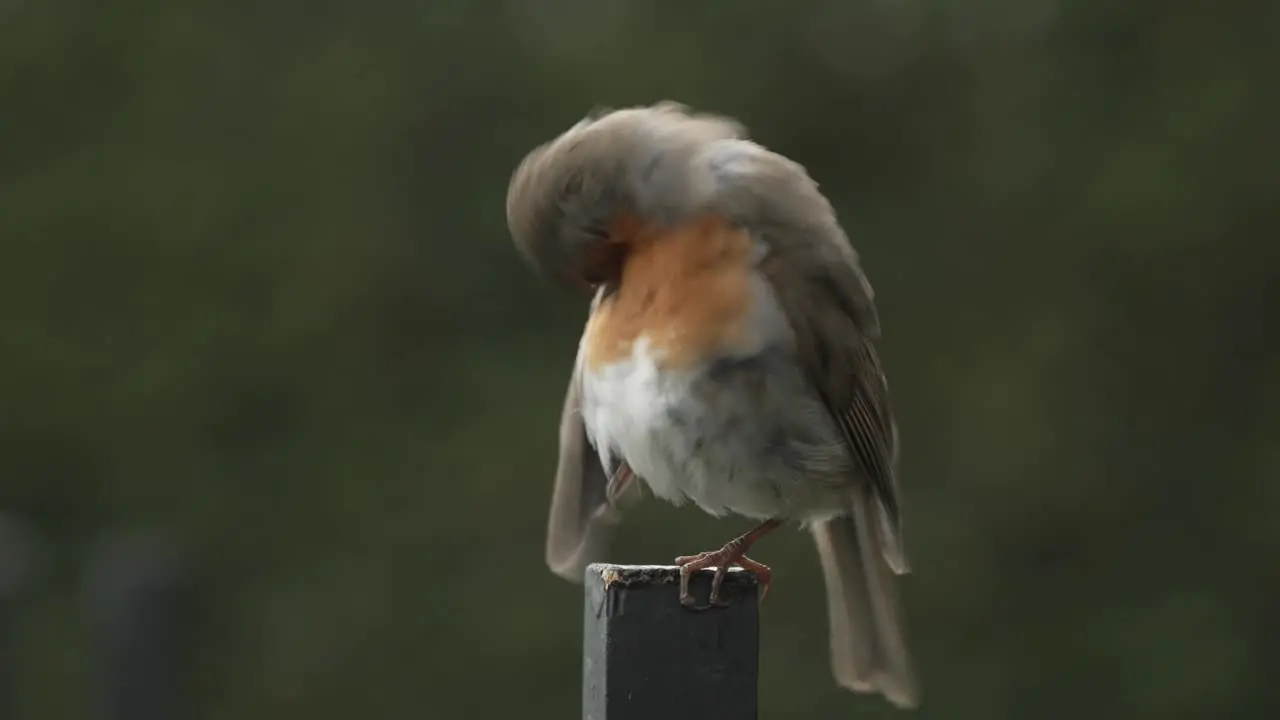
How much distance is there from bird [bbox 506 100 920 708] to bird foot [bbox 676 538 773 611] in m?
0.01

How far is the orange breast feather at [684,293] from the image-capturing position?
2781 mm

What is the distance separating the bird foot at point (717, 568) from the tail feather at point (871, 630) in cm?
43

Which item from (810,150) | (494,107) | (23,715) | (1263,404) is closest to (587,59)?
(494,107)

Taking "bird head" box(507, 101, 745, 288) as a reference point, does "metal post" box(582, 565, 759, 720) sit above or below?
below

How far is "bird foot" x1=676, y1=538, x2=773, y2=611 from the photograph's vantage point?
2104 mm

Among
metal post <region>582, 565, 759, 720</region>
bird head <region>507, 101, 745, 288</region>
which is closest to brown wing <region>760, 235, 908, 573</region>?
bird head <region>507, 101, 745, 288</region>

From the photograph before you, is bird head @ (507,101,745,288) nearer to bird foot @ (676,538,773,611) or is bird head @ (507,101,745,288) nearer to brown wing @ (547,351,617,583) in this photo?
brown wing @ (547,351,617,583)

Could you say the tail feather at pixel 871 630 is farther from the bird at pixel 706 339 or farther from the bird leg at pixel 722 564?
the bird leg at pixel 722 564

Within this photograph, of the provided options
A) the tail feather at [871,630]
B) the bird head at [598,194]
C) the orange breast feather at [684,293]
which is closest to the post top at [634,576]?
the orange breast feather at [684,293]

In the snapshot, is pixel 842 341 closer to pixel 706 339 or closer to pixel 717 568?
pixel 706 339

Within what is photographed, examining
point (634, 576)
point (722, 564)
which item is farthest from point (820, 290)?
point (634, 576)

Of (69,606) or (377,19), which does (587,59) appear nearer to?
(377,19)

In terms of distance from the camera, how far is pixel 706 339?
9.12ft

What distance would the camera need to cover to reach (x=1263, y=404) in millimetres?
6664
